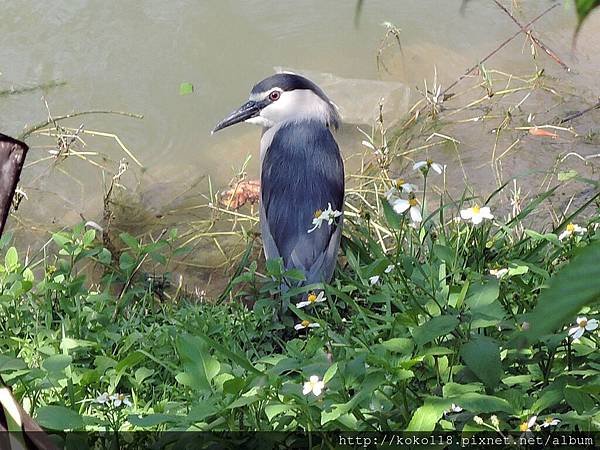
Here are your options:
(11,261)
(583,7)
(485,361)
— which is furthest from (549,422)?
(11,261)

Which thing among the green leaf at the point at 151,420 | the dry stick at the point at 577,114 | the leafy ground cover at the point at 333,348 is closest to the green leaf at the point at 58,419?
the leafy ground cover at the point at 333,348

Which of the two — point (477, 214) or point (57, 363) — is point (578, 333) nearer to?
point (477, 214)

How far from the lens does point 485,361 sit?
1.73 metres

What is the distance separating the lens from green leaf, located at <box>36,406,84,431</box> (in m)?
1.77

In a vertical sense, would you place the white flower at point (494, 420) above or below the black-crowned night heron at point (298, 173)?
above

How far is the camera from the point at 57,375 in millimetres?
2131

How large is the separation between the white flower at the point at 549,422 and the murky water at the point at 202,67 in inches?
96.9

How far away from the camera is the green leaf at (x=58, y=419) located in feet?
5.82

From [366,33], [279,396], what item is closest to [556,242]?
[279,396]

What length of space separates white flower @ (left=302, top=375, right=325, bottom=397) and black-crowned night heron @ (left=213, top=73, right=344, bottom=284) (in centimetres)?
104

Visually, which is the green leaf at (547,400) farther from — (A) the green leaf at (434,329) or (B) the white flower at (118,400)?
(B) the white flower at (118,400)

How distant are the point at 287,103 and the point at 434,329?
8.08 feet

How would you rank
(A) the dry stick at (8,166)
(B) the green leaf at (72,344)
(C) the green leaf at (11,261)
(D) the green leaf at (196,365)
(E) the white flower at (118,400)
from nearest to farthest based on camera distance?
(A) the dry stick at (8,166) → (D) the green leaf at (196,365) → (E) the white flower at (118,400) → (B) the green leaf at (72,344) → (C) the green leaf at (11,261)

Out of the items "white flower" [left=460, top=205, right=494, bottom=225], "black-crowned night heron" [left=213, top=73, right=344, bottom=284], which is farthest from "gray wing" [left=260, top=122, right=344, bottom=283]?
"white flower" [left=460, top=205, right=494, bottom=225]
